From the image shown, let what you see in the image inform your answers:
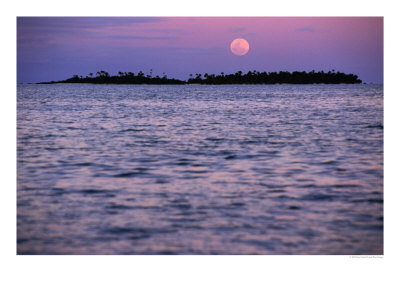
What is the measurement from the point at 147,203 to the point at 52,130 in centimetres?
1398

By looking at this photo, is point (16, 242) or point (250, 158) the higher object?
point (250, 158)
